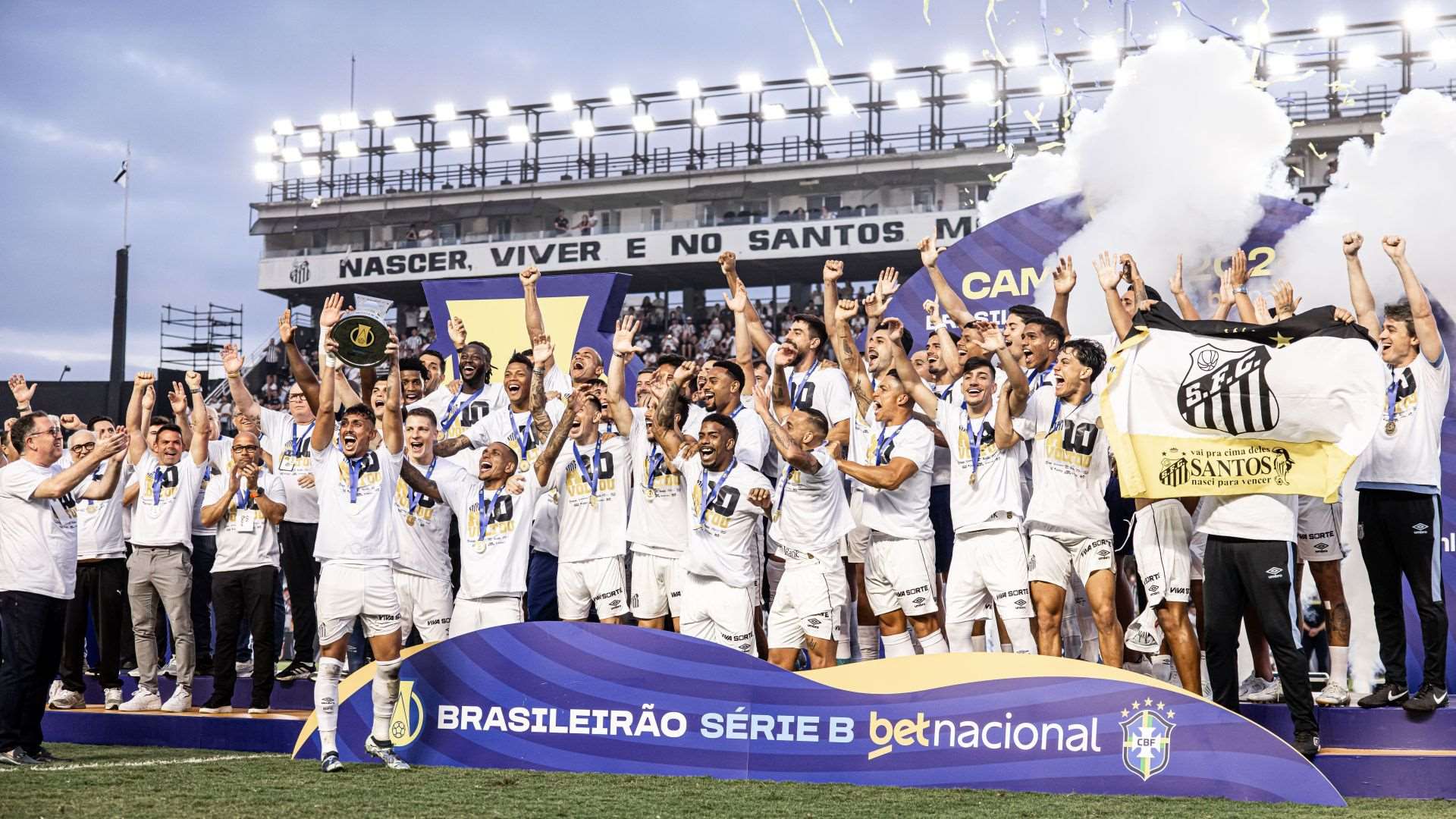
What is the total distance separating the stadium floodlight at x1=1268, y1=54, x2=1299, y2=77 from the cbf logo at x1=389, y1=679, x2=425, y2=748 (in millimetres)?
26473

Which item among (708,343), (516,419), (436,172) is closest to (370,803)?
(516,419)

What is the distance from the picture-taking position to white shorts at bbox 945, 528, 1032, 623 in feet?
24.7

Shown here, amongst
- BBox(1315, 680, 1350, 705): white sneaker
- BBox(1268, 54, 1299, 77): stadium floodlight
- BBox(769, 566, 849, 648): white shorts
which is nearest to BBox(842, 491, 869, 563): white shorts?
BBox(769, 566, 849, 648): white shorts

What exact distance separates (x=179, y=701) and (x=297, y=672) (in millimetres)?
788

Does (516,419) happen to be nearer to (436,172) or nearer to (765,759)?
(765,759)

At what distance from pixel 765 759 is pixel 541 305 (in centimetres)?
612

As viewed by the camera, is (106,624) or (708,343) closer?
(106,624)

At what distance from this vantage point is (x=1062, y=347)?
768 cm

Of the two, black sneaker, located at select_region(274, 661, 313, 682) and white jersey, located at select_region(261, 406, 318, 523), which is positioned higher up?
white jersey, located at select_region(261, 406, 318, 523)

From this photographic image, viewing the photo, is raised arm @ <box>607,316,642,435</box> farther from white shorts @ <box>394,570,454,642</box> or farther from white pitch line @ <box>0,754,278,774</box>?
white pitch line @ <box>0,754,278,774</box>

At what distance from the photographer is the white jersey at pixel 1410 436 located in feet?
23.3

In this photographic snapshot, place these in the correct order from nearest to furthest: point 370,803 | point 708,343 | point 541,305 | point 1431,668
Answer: point 370,803 → point 1431,668 → point 541,305 → point 708,343

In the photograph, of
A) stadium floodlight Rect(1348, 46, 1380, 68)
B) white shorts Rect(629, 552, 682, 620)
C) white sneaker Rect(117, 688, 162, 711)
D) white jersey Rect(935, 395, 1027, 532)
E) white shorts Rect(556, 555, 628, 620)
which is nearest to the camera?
white jersey Rect(935, 395, 1027, 532)

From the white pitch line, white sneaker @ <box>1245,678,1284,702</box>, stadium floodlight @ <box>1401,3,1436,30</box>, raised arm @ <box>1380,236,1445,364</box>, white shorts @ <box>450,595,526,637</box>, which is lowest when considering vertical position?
the white pitch line
